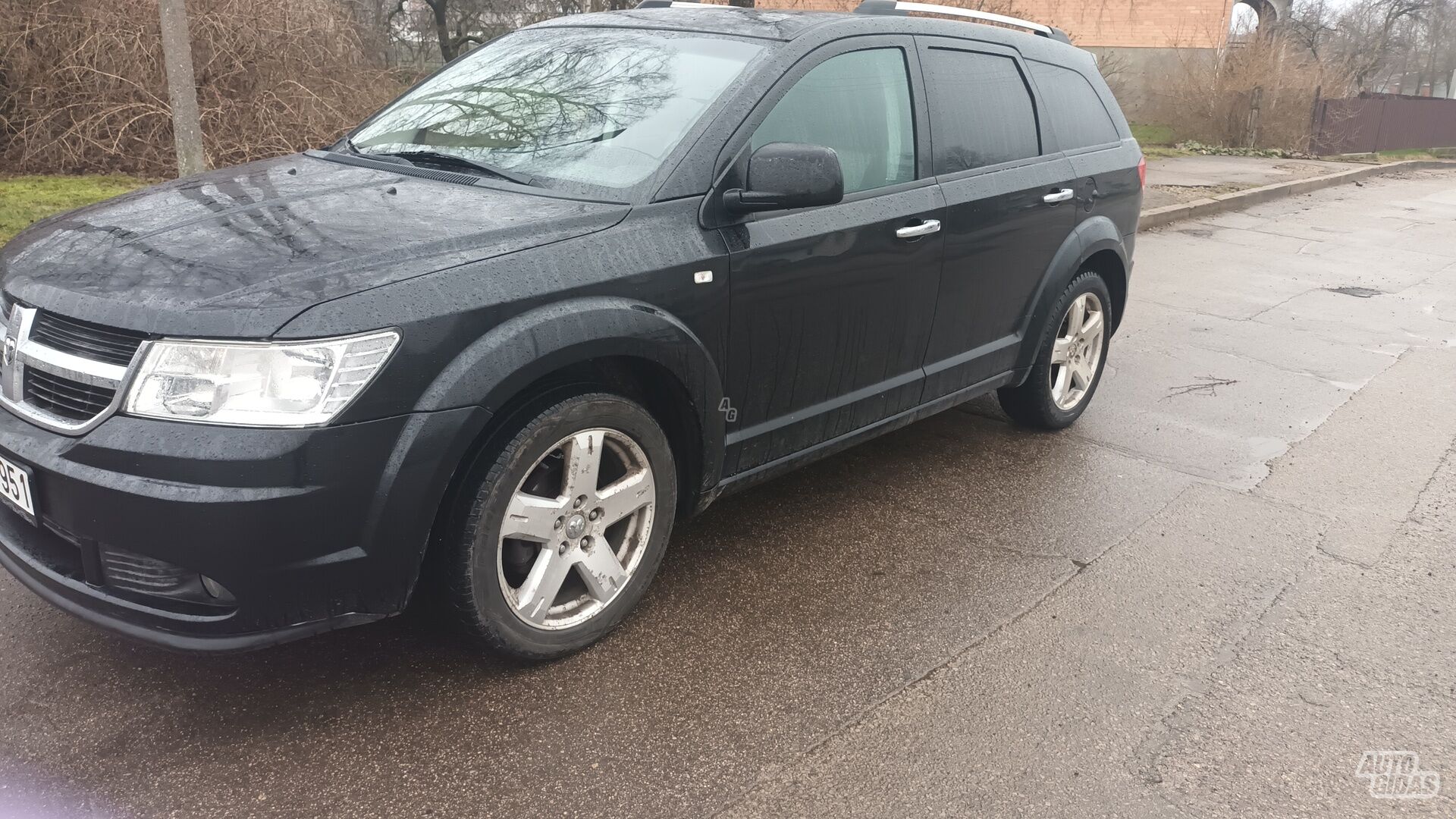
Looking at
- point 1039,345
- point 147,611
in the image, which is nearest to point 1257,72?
point 1039,345

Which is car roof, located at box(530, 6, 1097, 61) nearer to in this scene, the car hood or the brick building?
the car hood

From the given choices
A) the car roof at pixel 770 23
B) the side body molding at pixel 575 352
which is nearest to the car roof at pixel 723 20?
the car roof at pixel 770 23

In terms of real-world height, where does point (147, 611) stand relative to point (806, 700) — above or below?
above

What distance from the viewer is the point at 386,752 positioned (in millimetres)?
2656

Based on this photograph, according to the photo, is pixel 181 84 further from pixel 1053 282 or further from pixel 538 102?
pixel 1053 282

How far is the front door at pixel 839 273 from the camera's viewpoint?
3.37 metres

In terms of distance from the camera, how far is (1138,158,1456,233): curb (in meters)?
12.6

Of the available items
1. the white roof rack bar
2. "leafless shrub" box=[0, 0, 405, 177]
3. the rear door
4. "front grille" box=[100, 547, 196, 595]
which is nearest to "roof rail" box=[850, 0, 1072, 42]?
the white roof rack bar

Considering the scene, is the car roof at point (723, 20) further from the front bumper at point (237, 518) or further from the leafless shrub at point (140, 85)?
the leafless shrub at point (140, 85)

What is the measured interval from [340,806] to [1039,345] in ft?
11.6

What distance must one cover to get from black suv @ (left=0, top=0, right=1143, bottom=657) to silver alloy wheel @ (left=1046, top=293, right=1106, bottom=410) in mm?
520

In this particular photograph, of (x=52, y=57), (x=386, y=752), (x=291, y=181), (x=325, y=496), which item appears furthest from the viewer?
(x=52, y=57)

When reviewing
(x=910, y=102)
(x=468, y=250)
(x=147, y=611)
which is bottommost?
(x=147, y=611)

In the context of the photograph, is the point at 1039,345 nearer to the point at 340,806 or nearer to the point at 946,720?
the point at 946,720
